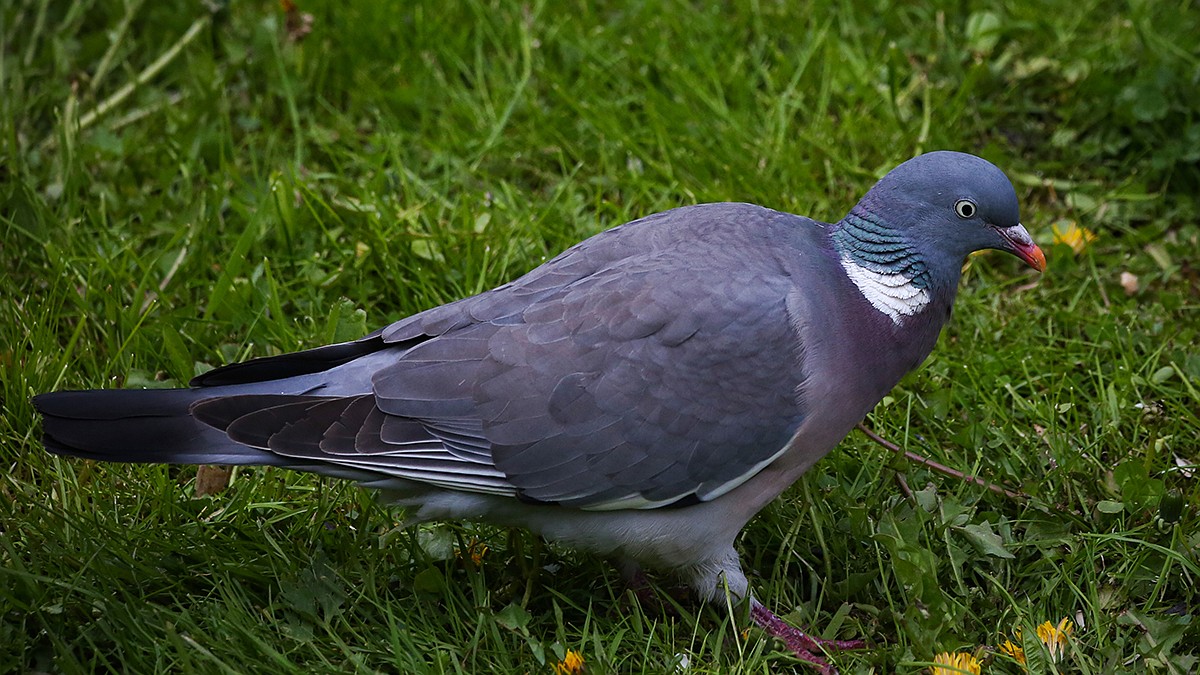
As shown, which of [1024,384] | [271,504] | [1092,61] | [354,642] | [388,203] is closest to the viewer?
[354,642]

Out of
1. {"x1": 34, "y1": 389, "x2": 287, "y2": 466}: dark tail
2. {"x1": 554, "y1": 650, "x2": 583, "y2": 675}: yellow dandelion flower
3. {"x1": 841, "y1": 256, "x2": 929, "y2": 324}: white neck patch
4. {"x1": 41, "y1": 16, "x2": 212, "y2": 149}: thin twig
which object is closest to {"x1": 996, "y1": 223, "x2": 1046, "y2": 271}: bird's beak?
{"x1": 841, "y1": 256, "x2": 929, "y2": 324}: white neck patch

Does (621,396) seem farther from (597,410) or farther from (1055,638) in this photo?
(1055,638)

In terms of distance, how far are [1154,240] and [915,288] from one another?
5.82 ft

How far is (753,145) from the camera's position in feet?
14.7

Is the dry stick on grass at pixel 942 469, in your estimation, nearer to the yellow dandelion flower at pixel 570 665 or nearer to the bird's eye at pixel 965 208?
the bird's eye at pixel 965 208

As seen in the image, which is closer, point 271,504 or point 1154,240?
point 271,504

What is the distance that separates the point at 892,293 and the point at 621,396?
73cm

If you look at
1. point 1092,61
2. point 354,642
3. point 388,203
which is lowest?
point 354,642

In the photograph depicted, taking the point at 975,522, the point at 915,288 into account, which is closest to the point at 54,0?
the point at 915,288

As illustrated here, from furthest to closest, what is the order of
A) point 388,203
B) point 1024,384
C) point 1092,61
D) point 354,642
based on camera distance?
point 1092,61
point 388,203
point 1024,384
point 354,642

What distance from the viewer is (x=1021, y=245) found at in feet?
10.2

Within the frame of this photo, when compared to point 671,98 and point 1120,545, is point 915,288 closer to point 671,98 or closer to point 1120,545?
point 1120,545

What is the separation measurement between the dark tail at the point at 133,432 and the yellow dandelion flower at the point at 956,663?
62.1 inches

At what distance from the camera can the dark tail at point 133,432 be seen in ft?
9.04
